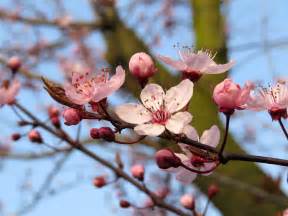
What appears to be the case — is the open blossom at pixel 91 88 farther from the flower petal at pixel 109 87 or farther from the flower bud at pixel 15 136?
the flower bud at pixel 15 136

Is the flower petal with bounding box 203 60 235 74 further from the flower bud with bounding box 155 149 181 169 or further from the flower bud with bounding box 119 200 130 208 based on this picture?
the flower bud with bounding box 119 200 130 208

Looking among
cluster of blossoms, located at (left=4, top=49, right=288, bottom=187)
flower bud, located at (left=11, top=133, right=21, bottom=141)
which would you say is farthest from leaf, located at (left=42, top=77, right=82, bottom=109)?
flower bud, located at (left=11, top=133, right=21, bottom=141)

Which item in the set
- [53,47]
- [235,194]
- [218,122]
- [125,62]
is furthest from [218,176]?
[53,47]

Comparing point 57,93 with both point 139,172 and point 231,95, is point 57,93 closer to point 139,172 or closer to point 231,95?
point 231,95

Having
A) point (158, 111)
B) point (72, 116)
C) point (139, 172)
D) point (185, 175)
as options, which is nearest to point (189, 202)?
point (139, 172)

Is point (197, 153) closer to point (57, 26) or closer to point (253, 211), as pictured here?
point (253, 211)

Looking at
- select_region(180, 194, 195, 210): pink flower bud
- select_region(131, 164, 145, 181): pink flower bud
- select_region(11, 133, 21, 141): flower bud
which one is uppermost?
select_region(11, 133, 21, 141): flower bud

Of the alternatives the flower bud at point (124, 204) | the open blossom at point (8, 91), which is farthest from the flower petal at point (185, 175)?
the open blossom at point (8, 91)
